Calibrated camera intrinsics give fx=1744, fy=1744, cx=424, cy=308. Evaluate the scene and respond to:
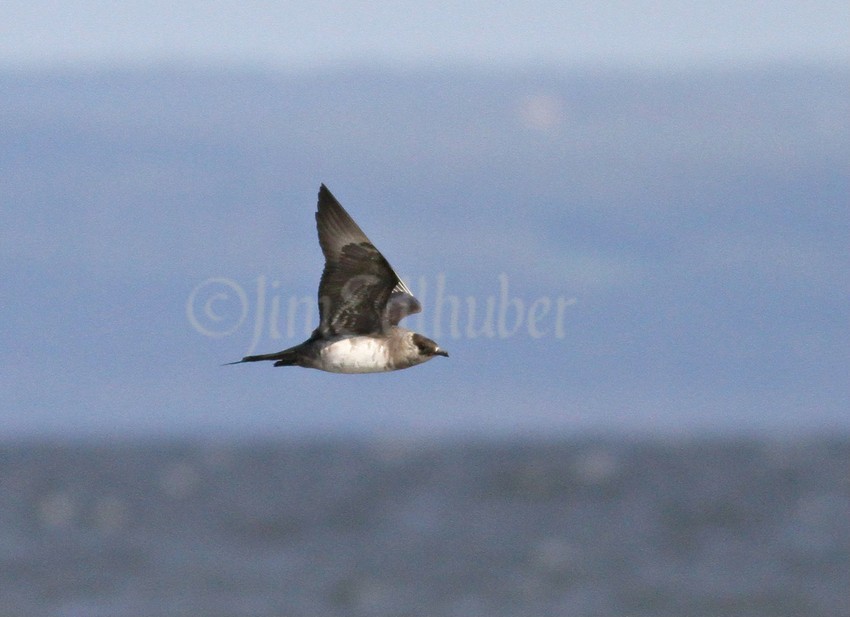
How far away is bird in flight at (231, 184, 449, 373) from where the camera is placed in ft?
64.8

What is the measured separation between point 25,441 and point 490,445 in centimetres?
5779

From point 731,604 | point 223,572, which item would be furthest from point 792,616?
point 223,572

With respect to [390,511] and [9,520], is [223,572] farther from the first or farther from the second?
[9,520]

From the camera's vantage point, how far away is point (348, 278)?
19.9m

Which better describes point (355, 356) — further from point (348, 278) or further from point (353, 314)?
point (348, 278)

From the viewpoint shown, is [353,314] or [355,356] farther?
[353,314]

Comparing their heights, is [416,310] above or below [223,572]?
above

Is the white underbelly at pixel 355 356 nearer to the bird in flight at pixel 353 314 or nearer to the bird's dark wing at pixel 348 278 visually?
the bird in flight at pixel 353 314

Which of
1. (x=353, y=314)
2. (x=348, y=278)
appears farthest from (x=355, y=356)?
(x=348, y=278)

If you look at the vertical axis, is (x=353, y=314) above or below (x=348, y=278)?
below

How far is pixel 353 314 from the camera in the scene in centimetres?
1994

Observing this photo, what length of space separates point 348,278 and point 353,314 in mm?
421

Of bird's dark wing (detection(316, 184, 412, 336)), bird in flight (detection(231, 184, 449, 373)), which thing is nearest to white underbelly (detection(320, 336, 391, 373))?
bird in flight (detection(231, 184, 449, 373))

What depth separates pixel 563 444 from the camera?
144500mm
